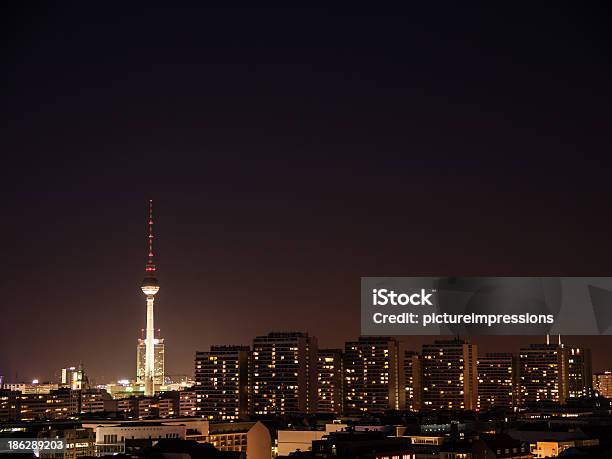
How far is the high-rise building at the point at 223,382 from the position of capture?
152ft

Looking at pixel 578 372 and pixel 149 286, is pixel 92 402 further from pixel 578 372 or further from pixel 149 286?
pixel 578 372

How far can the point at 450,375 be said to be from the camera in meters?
50.8

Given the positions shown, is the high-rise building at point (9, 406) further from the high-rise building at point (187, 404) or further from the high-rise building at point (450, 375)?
the high-rise building at point (450, 375)

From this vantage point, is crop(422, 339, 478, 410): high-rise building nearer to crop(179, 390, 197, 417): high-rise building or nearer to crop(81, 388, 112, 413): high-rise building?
crop(179, 390, 197, 417): high-rise building

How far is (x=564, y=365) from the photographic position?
55969mm

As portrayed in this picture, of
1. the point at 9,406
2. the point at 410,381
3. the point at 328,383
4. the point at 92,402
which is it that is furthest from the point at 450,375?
the point at 9,406

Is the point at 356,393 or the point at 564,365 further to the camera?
the point at 564,365

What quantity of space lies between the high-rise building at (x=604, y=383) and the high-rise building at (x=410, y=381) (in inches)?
842

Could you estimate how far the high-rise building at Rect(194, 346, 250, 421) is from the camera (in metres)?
46.4

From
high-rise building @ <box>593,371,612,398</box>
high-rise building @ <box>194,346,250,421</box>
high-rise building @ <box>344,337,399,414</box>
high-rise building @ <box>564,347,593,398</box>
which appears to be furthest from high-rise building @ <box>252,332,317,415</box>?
high-rise building @ <box>593,371,612,398</box>

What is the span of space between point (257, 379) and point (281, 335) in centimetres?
189

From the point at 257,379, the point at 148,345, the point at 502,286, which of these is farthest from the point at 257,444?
the point at 148,345

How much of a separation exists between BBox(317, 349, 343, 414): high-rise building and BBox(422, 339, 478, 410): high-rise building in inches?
165

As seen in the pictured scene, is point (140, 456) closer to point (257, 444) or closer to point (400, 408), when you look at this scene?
point (257, 444)
